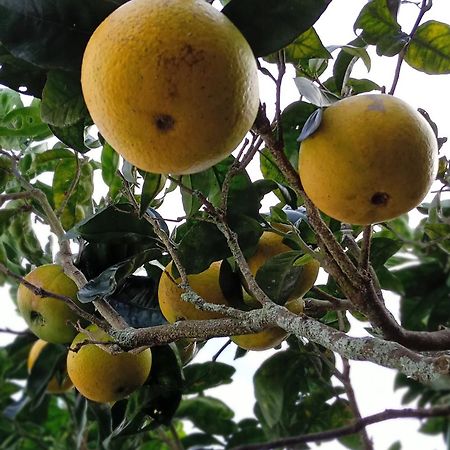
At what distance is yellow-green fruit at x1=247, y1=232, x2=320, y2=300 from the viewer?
116 centimetres

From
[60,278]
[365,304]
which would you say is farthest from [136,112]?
[60,278]

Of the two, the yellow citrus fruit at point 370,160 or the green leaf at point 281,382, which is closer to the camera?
the yellow citrus fruit at point 370,160

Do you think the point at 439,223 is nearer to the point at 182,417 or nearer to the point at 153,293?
the point at 153,293

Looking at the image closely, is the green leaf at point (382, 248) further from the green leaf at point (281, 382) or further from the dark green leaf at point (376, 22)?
the dark green leaf at point (376, 22)

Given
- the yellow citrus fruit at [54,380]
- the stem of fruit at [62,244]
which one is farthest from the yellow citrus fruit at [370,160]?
the yellow citrus fruit at [54,380]

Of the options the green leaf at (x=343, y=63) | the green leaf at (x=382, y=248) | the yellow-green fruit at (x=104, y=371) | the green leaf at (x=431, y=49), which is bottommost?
the yellow-green fruit at (x=104, y=371)

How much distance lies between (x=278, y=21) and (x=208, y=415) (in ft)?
4.26

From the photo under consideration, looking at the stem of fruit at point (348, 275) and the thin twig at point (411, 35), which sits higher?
the thin twig at point (411, 35)

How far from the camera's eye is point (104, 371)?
1.25m

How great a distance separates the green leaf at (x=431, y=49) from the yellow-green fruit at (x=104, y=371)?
26.3 inches

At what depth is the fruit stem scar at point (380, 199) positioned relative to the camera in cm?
83

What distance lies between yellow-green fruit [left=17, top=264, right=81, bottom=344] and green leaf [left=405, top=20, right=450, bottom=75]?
2.38 ft

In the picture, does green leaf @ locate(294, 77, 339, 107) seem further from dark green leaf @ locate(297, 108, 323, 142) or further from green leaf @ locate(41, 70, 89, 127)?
green leaf @ locate(41, 70, 89, 127)

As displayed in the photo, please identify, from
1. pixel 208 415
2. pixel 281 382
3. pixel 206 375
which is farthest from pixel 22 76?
pixel 208 415
